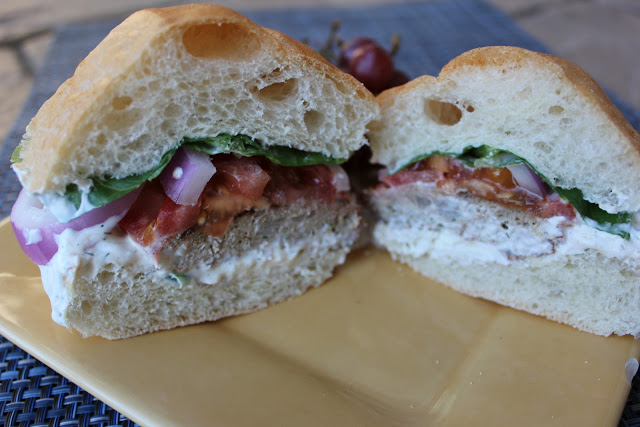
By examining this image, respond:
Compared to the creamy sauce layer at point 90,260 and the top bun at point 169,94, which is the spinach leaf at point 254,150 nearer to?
the top bun at point 169,94

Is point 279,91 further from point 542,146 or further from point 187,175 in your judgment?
point 542,146

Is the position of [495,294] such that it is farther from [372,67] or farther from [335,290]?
[372,67]

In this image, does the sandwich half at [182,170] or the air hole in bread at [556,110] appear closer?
the sandwich half at [182,170]

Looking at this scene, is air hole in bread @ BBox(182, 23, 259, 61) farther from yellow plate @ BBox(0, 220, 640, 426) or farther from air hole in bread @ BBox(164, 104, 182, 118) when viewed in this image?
yellow plate @ BBox(0, 220, 640, 426)

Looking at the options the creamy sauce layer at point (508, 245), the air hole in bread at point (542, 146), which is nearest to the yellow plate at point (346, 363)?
the creamy sauce layer at point (508, 245)

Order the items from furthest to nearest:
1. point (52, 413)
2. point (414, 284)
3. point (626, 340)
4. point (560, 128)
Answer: point (414, 284)
point (626, 340)
point (560, 128)
point (52, 413)

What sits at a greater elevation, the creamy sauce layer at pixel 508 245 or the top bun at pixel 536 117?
the top bun at pixel 536 117

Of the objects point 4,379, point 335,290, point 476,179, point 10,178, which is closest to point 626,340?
point 476,179
